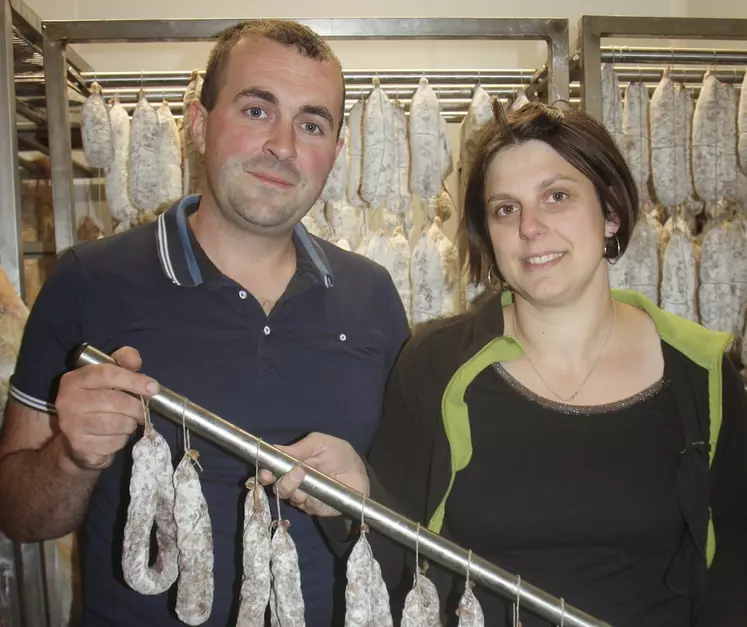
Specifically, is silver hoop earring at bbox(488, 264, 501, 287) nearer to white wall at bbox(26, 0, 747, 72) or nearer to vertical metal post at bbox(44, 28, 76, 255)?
vertical metal post at bbox(44, 28, 76, 255)

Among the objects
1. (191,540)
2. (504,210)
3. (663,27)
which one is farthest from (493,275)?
(663,27)

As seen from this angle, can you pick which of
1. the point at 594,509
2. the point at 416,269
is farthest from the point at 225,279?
the point at 416,269

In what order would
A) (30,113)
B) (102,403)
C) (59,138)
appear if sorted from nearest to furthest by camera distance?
(102,403) → (59,138) → (30,113)

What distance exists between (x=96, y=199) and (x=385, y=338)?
229cm

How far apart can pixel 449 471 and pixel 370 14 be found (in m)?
3.12

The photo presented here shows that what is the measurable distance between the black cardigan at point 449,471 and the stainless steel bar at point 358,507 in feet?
0.68

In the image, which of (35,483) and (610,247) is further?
(610,247)

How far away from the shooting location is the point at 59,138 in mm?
1955

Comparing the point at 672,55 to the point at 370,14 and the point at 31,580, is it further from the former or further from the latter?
the point at 31,580

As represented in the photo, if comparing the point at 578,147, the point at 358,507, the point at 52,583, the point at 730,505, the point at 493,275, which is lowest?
the point at 52,583

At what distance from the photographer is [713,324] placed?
7.48 feet

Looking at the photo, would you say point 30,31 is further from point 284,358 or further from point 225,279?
point 284,358

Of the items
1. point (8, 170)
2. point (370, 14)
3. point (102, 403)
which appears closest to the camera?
point (102, 403)

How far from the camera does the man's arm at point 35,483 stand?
1201 millimetres
